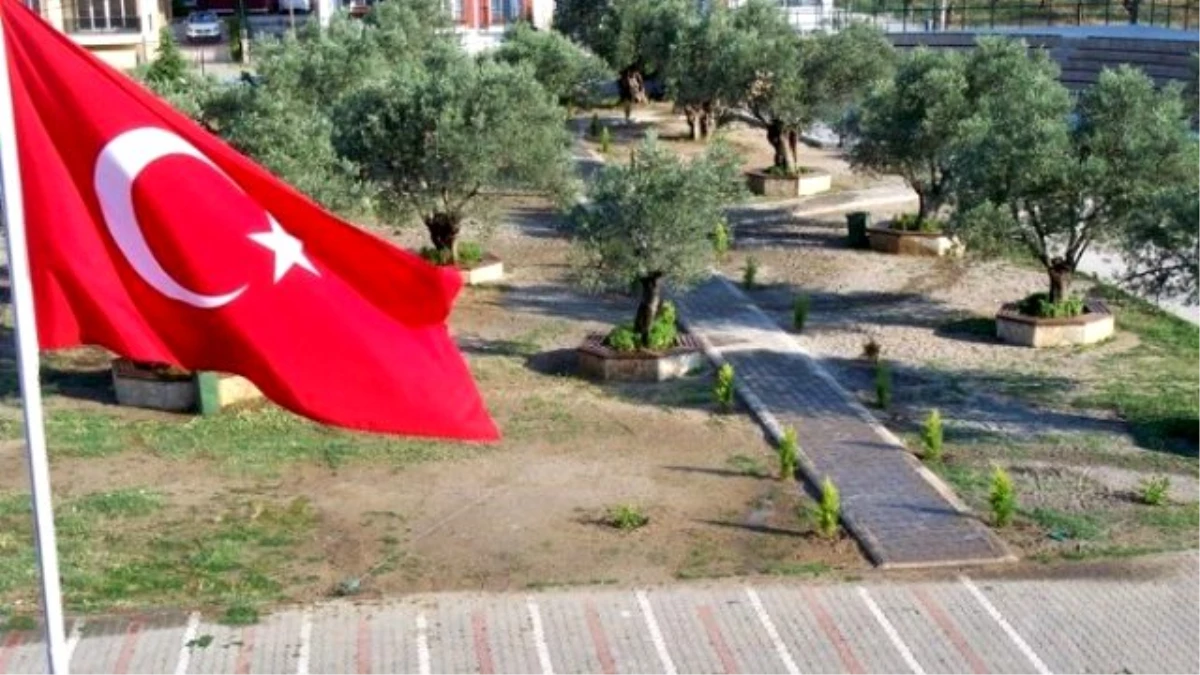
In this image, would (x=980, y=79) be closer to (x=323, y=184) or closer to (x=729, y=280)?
(x=729, y=280)

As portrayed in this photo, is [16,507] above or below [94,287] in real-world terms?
below

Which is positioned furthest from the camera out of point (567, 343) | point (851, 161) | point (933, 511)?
point (851, 161)

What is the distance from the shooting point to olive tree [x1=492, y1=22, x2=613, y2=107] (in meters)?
46.5

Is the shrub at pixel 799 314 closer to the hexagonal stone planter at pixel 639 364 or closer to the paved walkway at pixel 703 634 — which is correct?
the hexagonal stone planter at pixel 639 364

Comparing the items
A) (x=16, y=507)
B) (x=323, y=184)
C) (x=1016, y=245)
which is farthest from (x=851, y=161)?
(x=16, y=507)

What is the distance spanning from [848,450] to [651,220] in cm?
550

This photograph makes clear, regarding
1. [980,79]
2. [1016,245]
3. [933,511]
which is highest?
[980,79]

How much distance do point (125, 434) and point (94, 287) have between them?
44.9 feet

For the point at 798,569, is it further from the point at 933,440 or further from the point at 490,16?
the point at 490,16

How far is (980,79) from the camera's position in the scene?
32938mm

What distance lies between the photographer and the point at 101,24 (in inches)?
2379

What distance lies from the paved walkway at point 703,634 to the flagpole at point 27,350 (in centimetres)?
696

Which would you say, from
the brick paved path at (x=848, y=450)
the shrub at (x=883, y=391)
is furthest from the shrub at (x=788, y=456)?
the shrub at (x=883, y=391)

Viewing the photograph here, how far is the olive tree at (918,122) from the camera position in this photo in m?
32.2
